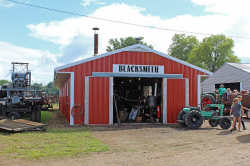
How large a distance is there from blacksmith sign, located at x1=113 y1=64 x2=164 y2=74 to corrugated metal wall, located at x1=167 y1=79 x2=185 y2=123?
0.76 metres

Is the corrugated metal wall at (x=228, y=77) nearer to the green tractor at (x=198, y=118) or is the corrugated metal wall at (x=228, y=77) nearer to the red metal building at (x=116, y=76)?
the red metal building at (x=116, y=76)

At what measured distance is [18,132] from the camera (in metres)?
10.7

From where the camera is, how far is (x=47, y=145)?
26.7ft

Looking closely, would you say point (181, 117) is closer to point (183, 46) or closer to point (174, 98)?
point (174, 98)

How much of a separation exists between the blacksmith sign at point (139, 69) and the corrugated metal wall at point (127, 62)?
0.15 meters

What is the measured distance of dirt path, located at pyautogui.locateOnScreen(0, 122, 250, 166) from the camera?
628 cm

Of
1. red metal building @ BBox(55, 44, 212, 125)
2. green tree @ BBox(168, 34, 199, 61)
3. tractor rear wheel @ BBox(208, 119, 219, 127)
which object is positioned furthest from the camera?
green tree @ BBox(168, 34, 199, 61)

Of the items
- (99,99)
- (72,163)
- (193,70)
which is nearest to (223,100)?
(193,70)

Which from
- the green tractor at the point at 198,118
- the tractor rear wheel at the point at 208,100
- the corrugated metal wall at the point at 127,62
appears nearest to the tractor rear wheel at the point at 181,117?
the green tractor at the point at 198,118

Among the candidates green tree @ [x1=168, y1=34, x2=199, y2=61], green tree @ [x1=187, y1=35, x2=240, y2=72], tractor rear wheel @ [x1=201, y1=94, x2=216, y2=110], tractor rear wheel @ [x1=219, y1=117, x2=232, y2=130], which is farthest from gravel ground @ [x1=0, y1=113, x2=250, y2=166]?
green tree @ [x1=168, y1=34, x2=199, y2=61]

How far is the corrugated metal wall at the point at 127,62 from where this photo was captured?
13164 mm

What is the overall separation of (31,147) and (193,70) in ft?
30.2

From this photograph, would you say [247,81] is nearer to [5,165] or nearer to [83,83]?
[83,83]

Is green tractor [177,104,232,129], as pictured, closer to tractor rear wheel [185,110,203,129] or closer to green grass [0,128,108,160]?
tractor rear wheel [185,110,203,129]
